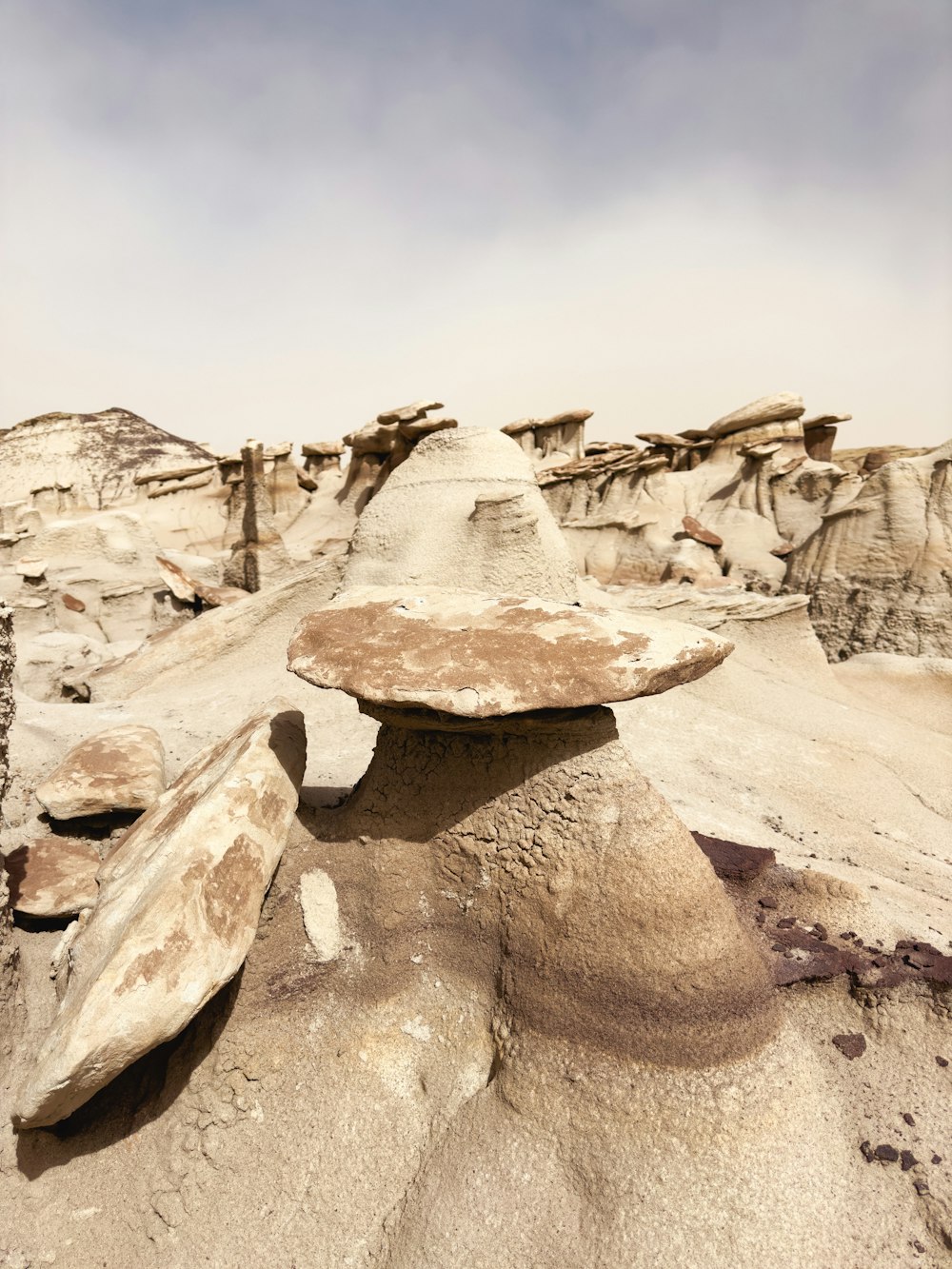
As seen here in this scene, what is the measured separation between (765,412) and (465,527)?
13147 mm

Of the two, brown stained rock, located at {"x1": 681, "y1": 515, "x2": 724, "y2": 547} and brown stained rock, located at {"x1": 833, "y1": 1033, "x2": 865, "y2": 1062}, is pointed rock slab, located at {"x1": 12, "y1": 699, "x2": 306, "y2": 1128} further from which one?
brown stained rock, located at {"x1": 681, "y1": 515, "x2": 724, "y2": 547}

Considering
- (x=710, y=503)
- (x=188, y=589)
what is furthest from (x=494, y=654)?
(x=710, y=503)

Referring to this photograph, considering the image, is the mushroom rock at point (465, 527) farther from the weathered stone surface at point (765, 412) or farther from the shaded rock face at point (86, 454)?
the shaded rock face at point (86, 454)

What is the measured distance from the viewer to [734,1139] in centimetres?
138

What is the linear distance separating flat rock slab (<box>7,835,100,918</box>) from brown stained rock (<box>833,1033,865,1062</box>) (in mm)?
2196

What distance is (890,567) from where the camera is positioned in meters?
7.04

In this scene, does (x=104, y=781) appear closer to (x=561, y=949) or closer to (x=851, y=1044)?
(x=561, y=949)

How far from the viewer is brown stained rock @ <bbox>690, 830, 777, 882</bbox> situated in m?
2.17

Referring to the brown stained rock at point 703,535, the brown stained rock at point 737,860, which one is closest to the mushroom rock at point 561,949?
the brown stained rock at point 737,860

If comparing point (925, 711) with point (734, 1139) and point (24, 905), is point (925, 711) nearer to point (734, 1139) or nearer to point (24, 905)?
point (734, 1139)

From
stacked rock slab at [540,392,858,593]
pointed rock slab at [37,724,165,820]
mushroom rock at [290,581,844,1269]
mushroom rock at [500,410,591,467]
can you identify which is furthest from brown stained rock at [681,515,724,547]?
mushroom rock at [290,581,844,1269]

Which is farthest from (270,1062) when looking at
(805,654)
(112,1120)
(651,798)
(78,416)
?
(78,416)

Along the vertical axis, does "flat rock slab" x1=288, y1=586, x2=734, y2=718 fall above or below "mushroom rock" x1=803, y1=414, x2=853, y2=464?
below

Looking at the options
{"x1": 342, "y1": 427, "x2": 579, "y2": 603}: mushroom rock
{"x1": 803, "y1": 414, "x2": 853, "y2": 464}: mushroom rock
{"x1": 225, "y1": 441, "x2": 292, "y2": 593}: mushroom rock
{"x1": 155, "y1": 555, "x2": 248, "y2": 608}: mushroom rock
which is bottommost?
{"x1": 155, "y1": 555, "x2": 248, "y2": 608}: mushroom rock
